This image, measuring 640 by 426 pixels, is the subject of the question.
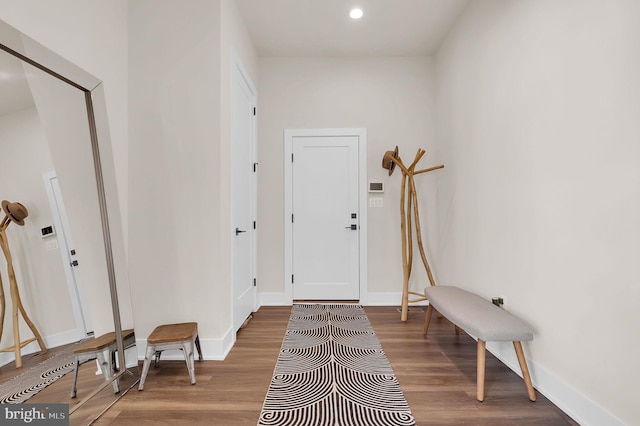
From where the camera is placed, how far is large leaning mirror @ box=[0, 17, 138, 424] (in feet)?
4.29

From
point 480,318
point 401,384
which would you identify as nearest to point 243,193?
point 401,384

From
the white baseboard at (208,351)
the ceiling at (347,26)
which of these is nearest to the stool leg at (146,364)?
the white baseboard at (208,351)

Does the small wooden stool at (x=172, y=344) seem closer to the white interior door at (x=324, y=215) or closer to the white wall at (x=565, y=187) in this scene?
the white interior door at (x=324, y=215)

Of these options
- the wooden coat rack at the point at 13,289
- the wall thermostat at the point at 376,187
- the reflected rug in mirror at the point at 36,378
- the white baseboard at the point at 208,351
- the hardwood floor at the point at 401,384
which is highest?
the wall thermostat at the point at 376,187

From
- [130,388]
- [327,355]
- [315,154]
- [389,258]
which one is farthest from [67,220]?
[389,258]

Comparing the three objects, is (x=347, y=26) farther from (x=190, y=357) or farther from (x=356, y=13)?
(x=190, y=357)

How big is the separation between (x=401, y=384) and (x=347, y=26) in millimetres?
3233

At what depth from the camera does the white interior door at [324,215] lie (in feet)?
12.0

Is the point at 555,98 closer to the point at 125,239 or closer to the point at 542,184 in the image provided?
the point at 542,184

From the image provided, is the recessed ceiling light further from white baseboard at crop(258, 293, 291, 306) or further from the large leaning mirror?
white baseboard at crop(258, 293, 291, 306)

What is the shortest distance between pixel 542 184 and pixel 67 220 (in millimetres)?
2721

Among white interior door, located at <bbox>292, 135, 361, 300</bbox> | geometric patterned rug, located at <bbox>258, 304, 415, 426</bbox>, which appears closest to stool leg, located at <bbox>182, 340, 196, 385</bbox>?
geometric patterned rug, located at <bbox>258, 304, 415, 426</bbox>

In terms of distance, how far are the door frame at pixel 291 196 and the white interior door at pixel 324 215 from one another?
5 cm

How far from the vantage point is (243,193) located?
301cm
